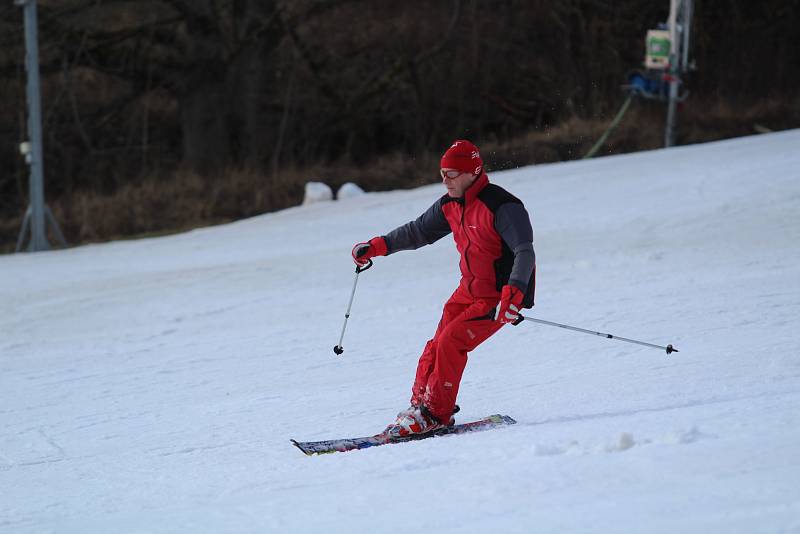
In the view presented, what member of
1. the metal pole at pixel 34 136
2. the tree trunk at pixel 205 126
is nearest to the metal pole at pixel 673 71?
the tree trunk at pixel 205 126

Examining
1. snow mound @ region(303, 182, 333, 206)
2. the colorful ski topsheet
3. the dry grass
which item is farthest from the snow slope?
the dry grass

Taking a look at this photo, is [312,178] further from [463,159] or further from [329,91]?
[463,159]

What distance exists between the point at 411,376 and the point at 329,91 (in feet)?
53.2

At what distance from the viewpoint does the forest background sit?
16625 mm

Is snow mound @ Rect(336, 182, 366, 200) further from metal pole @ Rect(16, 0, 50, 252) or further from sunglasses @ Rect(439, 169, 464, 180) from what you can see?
sunglasses @ Rect(439, 169, 464, 180)

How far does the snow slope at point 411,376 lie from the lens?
3438 millimetres

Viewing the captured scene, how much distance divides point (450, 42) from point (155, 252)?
1143 cm

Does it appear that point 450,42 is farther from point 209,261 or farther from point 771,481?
point 771,481

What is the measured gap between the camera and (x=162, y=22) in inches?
710

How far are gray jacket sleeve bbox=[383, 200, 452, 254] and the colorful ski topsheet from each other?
0.90 m

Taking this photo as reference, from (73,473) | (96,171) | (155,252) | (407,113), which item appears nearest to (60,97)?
(96,171)

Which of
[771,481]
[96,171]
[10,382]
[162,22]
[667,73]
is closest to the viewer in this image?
[771,481]

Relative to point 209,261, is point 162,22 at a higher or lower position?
higher

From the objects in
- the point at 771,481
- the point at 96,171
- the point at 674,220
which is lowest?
the point at 96,171
